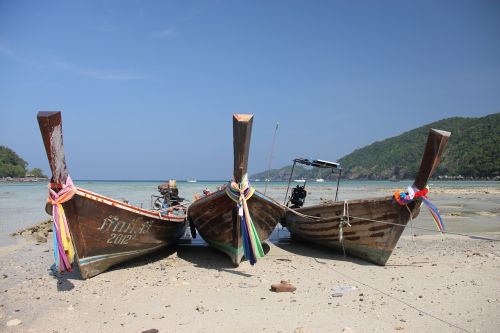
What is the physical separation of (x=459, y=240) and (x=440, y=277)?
5152mm

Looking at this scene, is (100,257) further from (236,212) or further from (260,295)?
(260,295)

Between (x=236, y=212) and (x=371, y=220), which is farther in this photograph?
(x=371, y=220)

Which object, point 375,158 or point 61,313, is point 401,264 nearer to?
point 61,313

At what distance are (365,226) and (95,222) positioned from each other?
5.66 metres

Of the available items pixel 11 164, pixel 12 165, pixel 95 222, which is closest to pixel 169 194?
pixel 95 222

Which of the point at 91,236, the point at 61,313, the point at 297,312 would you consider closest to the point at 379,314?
the point at 297,312

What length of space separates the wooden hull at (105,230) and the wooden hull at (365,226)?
3.93 m

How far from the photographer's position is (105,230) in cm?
746

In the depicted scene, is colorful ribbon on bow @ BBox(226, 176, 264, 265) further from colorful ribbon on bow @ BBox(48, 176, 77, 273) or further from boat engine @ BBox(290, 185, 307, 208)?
boat engine @ BBox(290, 185, 307, 208)

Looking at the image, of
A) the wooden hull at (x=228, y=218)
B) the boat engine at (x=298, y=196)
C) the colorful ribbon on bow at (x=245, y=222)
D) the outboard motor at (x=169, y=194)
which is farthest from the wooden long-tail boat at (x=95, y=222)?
the boat engine at (x=298, y=196)

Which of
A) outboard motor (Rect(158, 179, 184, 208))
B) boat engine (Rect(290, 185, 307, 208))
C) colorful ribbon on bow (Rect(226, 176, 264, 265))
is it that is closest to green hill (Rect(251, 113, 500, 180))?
boat engine (Rect(290, 185, 307, 208))

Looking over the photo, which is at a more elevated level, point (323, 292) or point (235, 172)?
point (235, 172)

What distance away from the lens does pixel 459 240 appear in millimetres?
11688

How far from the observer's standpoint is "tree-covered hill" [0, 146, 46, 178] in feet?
308
